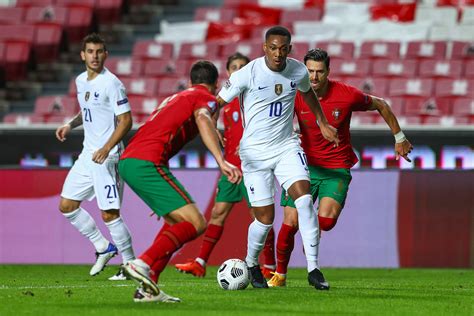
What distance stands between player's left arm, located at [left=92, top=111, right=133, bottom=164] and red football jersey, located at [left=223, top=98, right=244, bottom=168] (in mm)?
1685

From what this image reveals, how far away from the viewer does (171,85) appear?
19.7m

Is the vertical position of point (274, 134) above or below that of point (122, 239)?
above

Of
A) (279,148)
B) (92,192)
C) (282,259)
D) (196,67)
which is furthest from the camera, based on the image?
(92,192)

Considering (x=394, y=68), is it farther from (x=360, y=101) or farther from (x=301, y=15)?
(x=360, y=101)

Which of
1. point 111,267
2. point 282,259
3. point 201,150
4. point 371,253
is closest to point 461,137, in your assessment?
point 371,253

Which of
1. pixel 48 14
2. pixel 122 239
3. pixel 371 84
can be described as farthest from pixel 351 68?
pixel 122 239

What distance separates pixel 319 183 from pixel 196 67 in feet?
7.80

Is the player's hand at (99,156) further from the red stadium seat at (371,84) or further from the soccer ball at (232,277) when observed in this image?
the red stadium seat at (371,84)

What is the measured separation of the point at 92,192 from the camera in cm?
1173

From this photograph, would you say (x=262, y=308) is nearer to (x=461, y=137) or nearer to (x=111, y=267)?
(x=111, y=267)

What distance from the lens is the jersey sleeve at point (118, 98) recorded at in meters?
10.6

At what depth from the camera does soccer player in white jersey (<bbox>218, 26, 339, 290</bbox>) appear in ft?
30.8

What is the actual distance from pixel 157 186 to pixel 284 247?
8.04 ft

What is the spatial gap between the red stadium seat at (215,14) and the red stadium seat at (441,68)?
4.44m
